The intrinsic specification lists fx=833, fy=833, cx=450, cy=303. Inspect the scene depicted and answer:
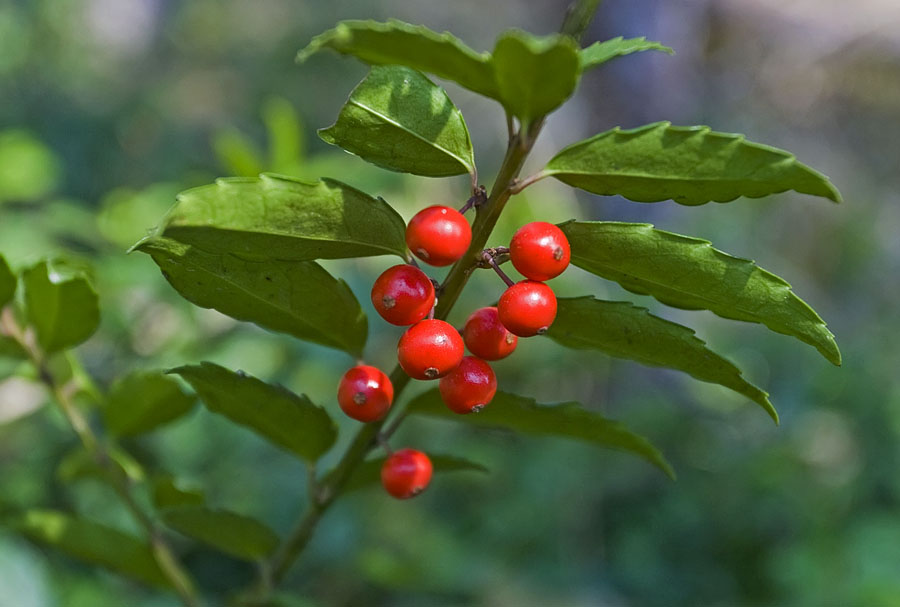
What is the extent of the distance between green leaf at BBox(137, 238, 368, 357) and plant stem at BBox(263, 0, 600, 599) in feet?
0.29

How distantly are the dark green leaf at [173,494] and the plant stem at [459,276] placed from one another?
0.44ft

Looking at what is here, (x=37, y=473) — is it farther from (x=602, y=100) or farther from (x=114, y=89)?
(x=114, y=89)

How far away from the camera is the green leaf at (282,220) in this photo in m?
0.67

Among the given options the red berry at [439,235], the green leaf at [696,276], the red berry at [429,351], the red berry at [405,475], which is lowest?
the red berry at [405,475]

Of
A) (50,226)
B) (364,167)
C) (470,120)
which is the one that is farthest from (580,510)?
(470,120)

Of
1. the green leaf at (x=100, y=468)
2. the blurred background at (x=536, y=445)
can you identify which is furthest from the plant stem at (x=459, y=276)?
the blurred background at (x=536, y=445)

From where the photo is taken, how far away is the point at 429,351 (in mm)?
757

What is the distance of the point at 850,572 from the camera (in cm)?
241

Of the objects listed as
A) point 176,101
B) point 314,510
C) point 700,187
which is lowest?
point 176,101

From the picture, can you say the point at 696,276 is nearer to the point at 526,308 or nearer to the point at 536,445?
the point at 526,308

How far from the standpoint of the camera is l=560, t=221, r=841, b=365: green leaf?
2.43 ft

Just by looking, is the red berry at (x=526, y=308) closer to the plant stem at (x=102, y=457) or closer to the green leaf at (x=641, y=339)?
the green leaf at (x=641, y=339)

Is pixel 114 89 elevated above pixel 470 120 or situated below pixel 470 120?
below

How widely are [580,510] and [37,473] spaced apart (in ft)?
5.64
